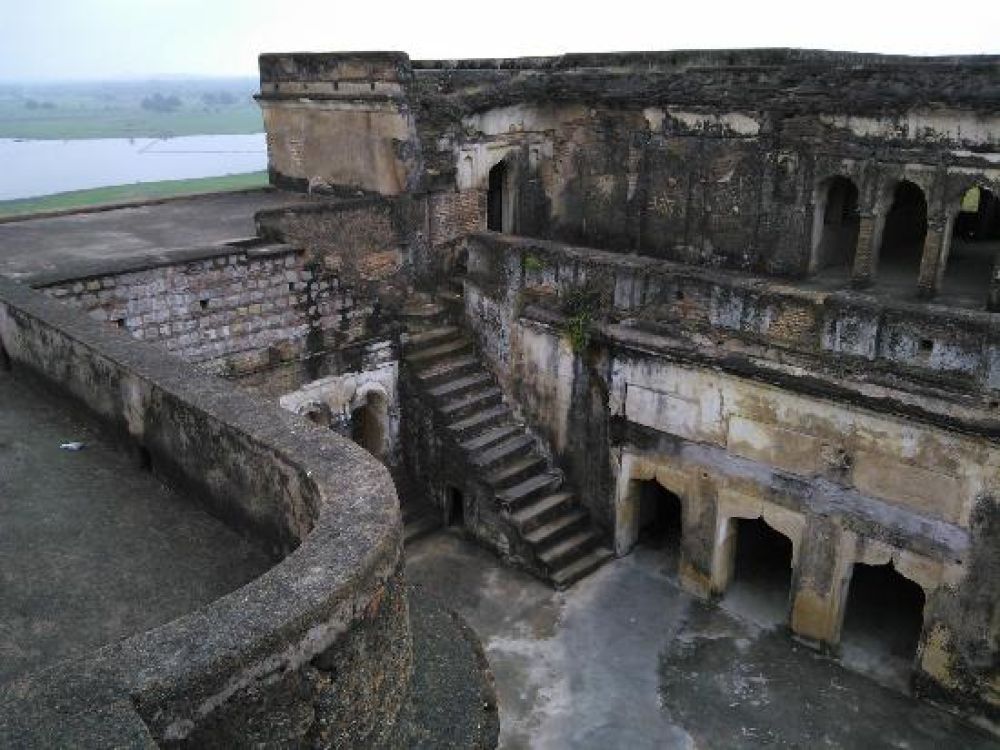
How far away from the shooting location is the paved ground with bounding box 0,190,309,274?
9938 mm

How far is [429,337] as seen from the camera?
11.2m

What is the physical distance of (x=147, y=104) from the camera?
126 metres

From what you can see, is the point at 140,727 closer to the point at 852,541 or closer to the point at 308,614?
the point at 308,614

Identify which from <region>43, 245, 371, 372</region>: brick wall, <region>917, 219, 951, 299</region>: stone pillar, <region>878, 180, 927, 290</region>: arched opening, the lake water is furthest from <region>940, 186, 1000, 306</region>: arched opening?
the lake water

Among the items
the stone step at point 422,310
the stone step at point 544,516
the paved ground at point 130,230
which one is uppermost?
the paved ground at point 130,230

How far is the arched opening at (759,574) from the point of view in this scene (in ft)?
31.0

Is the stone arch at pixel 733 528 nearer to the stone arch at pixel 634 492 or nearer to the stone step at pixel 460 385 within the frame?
the stone arch at pixel 634 492

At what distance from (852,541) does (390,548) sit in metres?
6.17

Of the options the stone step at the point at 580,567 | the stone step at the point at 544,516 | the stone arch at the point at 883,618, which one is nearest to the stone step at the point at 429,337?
the stone step at the point at 544,516

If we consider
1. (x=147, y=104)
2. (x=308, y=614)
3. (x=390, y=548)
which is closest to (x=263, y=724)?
(x=308, y=614)

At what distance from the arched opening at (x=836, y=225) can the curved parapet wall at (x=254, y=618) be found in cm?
777

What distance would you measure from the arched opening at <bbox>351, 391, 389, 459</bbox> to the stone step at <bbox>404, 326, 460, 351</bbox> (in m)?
0.75

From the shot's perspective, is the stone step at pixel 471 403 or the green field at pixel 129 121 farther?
the green field at pixel 129 121

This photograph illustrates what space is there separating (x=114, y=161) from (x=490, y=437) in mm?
58118
